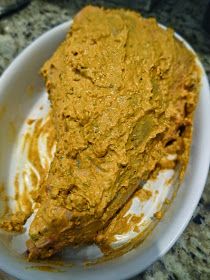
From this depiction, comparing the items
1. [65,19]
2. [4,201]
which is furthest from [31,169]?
[65,19]

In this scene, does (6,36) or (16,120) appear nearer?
(16,120)

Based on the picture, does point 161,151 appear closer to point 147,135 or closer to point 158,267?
point 147,135

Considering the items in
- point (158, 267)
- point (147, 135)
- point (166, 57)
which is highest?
point (166, 57)

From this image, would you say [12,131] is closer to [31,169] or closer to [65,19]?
[31,169]

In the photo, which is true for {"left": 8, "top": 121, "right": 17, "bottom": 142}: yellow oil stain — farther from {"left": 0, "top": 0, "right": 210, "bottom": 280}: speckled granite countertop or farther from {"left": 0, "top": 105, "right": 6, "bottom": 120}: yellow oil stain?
A: {"left": 0, "top": 0, "right": 210, "bottom": 280}: speckled granite countertop

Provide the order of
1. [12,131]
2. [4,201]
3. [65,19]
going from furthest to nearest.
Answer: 1. [65,19]
2. [12,131]
3. [4,201]

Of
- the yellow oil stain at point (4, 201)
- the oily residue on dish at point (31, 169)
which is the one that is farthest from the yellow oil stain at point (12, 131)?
the yellow oil stain at point (4, 201)

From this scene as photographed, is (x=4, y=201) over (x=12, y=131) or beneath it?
beneath

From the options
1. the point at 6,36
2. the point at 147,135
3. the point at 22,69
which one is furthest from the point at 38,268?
the point at 6,36

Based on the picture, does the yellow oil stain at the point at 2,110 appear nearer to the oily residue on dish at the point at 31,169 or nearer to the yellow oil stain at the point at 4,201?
the oily residue on dish at the point at 31,169

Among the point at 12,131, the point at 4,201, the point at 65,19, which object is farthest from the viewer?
the point at 65,19

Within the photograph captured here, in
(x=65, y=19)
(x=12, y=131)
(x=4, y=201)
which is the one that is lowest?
(x=4, y=201)
